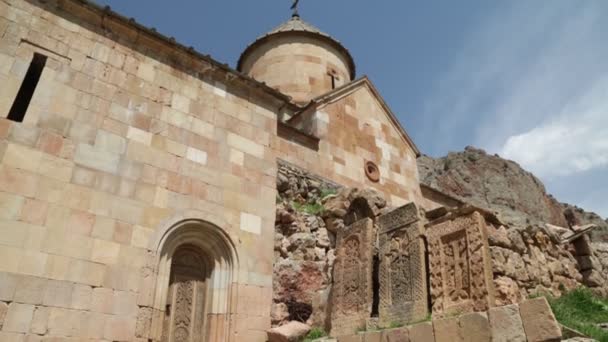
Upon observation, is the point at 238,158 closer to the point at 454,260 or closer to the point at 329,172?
the point at 329,172

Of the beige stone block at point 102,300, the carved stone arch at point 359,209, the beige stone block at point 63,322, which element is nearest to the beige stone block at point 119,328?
the beige stone block at point 102,300

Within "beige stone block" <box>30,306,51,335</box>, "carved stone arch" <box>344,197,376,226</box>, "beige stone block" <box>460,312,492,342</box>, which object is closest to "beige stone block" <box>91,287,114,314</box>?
"beige stone block" <box>30,306,51,335</box>

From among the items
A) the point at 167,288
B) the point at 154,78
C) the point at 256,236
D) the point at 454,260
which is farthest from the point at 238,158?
the point at 454,260

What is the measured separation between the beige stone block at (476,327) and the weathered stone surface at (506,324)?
2.2 inches

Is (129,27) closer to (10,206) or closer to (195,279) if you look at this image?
(10,206)

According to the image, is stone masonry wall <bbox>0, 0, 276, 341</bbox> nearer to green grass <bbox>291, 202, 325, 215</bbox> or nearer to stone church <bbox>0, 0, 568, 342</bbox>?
stone church <bbox>0, 0, 568, 342</bbox>

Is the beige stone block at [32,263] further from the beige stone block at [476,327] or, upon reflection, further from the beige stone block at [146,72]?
the beige stone block at [476,327]

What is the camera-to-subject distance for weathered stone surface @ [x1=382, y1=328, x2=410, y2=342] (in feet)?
15.7

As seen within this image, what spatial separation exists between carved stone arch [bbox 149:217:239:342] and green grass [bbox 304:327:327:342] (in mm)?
1004

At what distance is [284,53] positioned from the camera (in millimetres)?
12148

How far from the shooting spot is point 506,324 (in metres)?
4.05

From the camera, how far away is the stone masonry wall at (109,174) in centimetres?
471

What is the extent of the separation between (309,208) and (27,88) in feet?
13.7

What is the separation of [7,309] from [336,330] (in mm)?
3577
